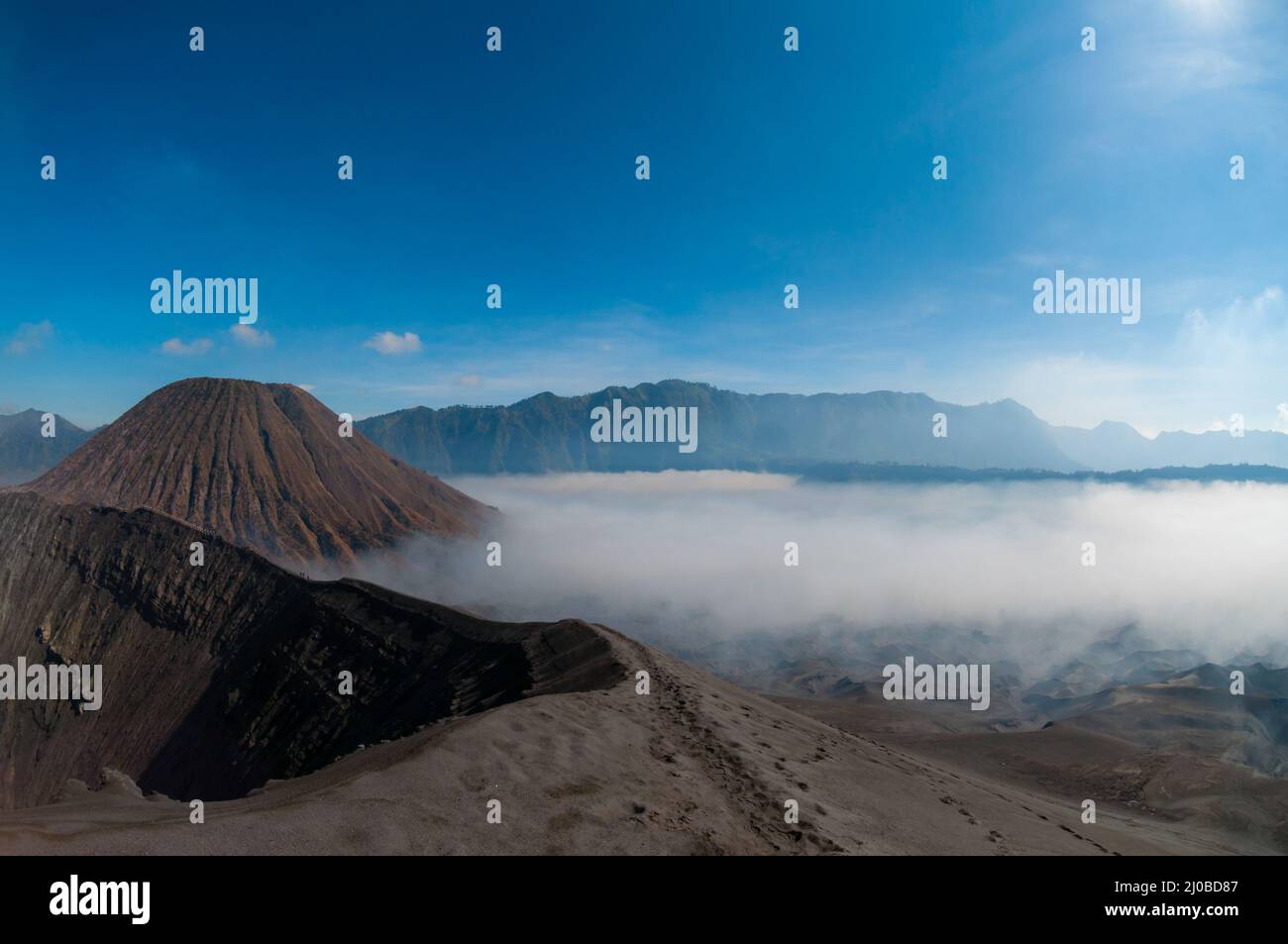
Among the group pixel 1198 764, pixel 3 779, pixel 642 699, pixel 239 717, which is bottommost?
pixel 3 779

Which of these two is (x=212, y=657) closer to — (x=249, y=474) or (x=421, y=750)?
(x=421, y=750)

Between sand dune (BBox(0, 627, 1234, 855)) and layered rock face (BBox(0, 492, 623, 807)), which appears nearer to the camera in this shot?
sand dune (BBox(0, 627, 1234, 855))

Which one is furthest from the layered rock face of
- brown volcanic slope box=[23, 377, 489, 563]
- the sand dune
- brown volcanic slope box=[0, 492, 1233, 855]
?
brown volcanic slope box=[23, 377, 489, 563]

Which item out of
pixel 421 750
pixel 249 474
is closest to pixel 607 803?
pixel 421 750

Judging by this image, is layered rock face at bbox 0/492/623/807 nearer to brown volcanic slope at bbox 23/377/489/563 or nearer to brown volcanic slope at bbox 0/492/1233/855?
brown volcanic slope at bbox 0/492/1233/855
